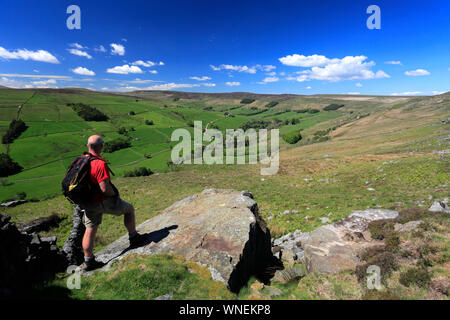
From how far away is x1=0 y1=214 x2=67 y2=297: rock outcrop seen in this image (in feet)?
16.5

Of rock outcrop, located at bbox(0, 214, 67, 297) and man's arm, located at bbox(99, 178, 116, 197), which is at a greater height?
man's arm, located at bbox(99, 178, 116, 197)

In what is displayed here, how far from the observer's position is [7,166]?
7581 centimetres

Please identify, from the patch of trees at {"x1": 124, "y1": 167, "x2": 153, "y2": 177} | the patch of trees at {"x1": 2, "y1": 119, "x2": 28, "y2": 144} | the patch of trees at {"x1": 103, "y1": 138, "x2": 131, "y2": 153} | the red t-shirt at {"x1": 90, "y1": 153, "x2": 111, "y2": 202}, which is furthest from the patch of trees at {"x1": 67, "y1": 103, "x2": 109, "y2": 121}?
the red t-shirt at {"x1": 90, "y1": 153, "x2": 111, "y2": 202}

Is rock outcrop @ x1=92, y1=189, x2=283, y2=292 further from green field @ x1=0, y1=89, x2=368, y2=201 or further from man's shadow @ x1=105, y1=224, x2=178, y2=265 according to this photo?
green field @ x1=0, y1=89, x2=368, y2=201

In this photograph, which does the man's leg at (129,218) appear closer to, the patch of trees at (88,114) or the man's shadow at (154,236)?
the man's shadow at (154,236)

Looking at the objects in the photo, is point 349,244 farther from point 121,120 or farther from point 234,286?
point 121,120

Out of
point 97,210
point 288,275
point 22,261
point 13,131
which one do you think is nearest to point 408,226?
point 288,275

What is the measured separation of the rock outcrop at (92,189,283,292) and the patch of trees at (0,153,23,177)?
10069 cm

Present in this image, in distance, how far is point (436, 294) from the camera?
20.4 ft

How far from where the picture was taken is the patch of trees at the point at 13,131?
3669 inches

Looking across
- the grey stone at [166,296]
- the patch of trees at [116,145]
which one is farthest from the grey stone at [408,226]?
the patch of trees at [116,145]

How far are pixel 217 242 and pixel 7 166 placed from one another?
349ft
